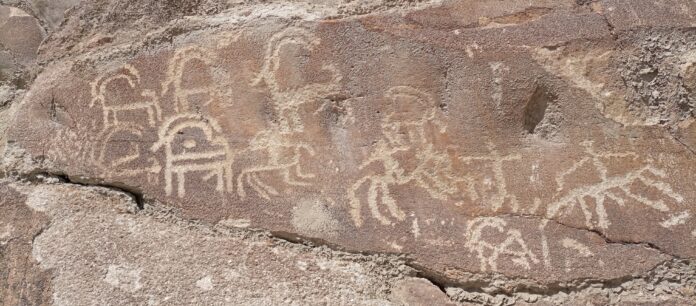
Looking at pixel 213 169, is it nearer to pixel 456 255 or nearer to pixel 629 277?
pixel 456 255

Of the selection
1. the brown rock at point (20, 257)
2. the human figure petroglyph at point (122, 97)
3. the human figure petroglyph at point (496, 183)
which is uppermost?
the human figure petroglyph at point (122, 97)

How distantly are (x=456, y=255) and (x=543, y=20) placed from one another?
1.91 feet

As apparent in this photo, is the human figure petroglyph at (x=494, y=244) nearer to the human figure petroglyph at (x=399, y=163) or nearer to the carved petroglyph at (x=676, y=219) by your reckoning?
the human figure petroglyph at (x=399, y=163)

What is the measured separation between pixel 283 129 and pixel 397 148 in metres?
0.29

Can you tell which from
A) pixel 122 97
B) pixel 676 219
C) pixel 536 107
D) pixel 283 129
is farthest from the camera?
pixel 122 97

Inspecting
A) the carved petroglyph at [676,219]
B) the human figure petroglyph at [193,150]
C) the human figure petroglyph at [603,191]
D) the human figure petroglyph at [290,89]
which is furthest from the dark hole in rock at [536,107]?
the human figure petroglyph at [193,150]

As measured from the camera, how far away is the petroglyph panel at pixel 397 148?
1.45 meters

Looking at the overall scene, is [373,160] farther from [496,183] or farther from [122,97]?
[122,97]

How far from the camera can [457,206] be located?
1.51 metres

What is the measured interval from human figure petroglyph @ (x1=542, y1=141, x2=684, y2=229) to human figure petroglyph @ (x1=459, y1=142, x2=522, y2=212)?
94 mm

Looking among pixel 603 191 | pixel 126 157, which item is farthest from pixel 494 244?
pixel 126 157

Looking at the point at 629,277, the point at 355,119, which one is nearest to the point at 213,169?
the point at 355,119

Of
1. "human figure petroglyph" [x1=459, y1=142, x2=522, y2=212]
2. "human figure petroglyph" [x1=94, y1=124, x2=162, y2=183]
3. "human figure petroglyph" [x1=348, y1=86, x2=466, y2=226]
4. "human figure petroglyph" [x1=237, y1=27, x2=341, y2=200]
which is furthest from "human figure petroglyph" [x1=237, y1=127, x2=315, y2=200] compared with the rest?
"human figure petroglyph" [x1=459, y1=142, x2=522, y2=212]

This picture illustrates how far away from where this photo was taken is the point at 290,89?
1625 millimetres
